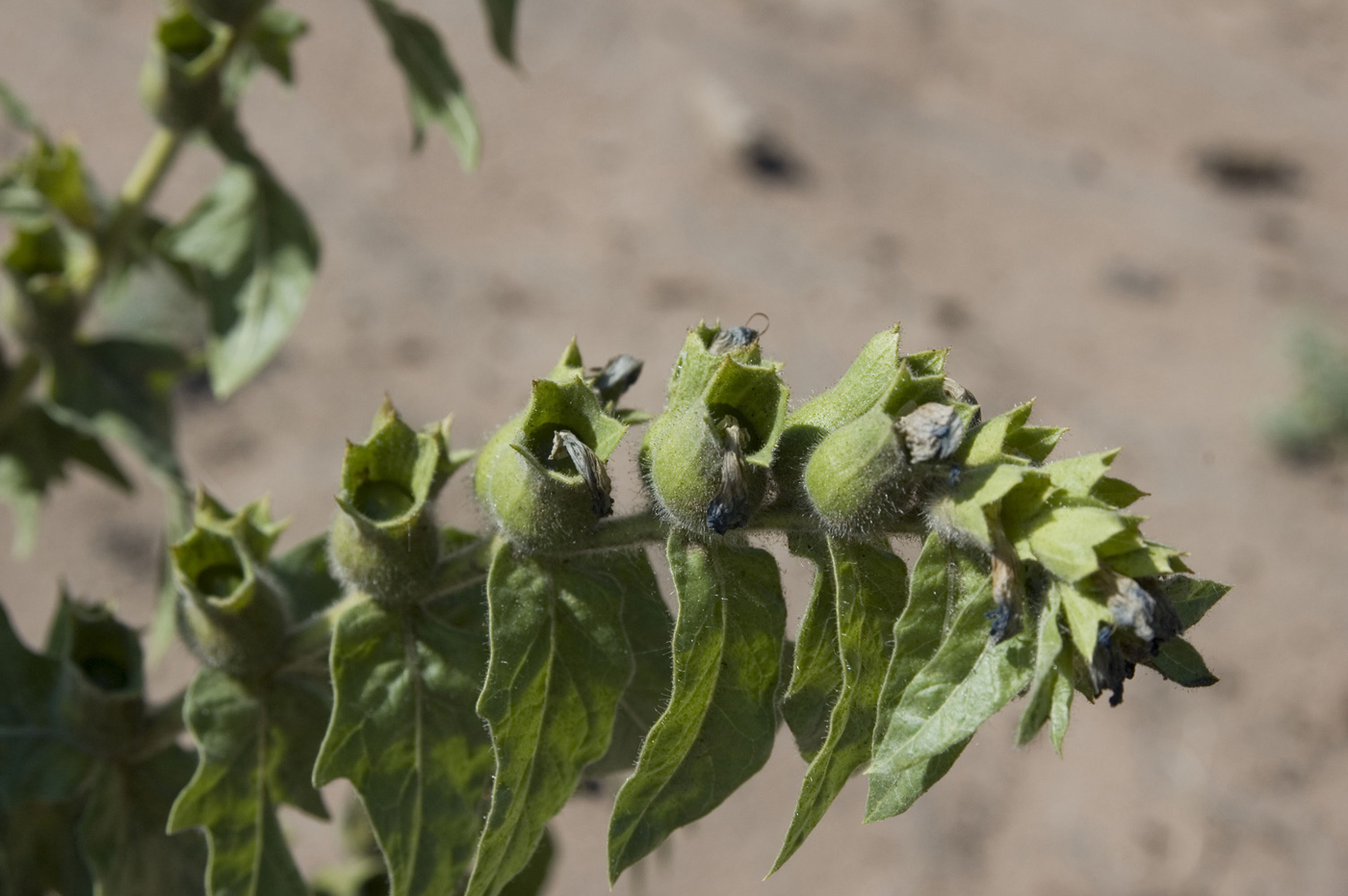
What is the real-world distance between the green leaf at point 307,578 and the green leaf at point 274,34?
1.35 meters

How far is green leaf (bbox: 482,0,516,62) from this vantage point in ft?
10.4

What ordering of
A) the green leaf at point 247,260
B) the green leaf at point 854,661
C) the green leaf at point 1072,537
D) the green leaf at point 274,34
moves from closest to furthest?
1. the green leaf at point 1072,537
2. the green leaf at point 854,661
3. the green leaf at point 274,34
4. the green leaf at point 247,260

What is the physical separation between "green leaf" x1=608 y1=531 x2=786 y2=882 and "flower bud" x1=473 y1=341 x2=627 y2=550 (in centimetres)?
14

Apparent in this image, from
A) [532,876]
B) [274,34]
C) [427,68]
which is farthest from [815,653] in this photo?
[274,34]

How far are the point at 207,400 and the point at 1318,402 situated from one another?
26.5 feet

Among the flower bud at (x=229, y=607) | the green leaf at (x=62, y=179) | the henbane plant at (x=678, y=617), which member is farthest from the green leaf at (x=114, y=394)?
the henbane plant at (x=678, y=617)

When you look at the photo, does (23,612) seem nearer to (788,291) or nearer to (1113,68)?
(788,291)

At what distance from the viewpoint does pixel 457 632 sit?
2053 millimetres

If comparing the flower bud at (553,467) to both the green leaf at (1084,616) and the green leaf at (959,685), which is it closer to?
the green leaf at (959,685)

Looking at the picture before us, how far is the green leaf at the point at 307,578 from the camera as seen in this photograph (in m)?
2.67

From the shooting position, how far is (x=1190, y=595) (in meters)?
1.75

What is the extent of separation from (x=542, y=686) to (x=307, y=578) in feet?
3.25

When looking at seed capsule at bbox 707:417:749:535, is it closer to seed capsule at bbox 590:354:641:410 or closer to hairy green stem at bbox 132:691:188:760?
seed capsule at bbox 590:354:641:410

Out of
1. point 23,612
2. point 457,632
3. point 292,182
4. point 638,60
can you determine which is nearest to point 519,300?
point 292,182
